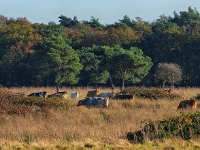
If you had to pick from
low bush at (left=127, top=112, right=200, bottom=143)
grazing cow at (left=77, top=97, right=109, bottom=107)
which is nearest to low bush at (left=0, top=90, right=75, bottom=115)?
grazing cow at (left=77, top=97, right=109, bottom=107)

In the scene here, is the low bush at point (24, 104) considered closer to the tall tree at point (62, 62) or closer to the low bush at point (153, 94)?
the low bush at point (153, 94)

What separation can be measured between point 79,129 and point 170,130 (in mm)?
3007

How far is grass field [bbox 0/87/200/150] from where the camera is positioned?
41.5 feet

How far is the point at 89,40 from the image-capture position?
5928 centimetres

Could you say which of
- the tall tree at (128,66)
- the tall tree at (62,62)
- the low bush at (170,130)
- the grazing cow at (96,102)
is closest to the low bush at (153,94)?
the grazing cow at (96,102)

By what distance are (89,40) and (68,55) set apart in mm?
14267

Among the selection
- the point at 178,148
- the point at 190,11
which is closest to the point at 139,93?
the point at 178,148

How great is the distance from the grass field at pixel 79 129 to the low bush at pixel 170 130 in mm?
429

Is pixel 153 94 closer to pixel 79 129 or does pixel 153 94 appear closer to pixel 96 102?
pixel 96 102

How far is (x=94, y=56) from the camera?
45031mm

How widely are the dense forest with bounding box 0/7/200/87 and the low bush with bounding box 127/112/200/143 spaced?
28039 mm

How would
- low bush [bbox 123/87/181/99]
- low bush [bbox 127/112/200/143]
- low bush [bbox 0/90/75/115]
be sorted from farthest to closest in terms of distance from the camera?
low bush [bbox 123/87/181/99] → low bush [bbox 0/90/75/115] → low bush [bbox 127/112/200/143]

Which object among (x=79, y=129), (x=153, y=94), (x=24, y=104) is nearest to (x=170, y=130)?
(x=79, y=129)

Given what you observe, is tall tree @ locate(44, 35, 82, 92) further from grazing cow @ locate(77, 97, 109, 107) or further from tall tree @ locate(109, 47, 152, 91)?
grazing cow @ locate(77, 97, 109, 107)
